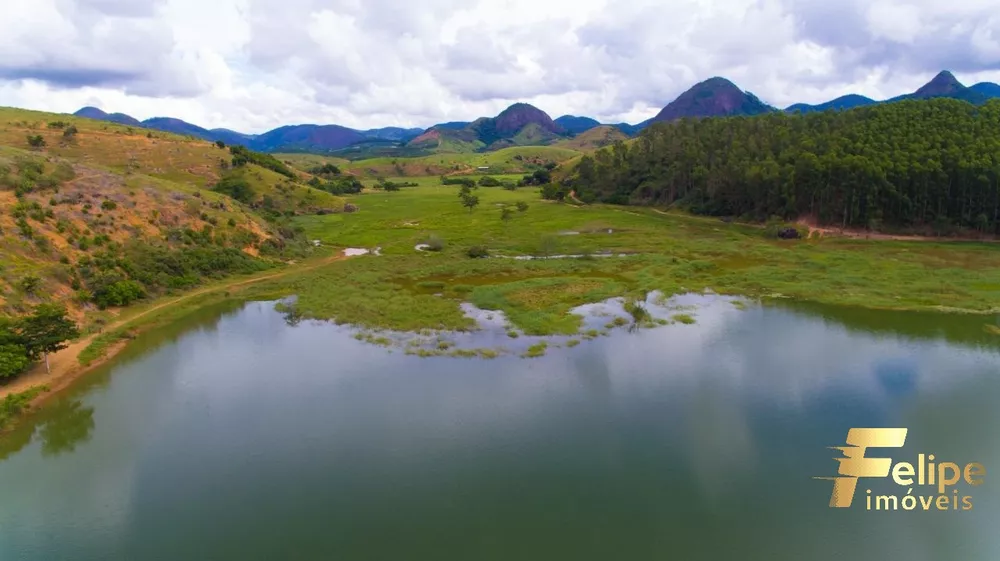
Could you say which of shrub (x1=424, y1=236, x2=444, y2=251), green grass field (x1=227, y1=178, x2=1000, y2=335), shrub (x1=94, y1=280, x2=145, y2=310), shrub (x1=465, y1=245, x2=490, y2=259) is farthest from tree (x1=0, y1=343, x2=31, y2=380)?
shrub (x1=424, y1=236, x2=444, y2=251)

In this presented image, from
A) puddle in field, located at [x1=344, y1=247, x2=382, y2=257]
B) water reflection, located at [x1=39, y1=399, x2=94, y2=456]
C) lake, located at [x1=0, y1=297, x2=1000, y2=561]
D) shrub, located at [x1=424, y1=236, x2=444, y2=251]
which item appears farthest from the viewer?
shrub, located at [x1=424, y1=236, x2=444, y2=251]

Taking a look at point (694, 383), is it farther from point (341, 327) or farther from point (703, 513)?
point (341, 327)

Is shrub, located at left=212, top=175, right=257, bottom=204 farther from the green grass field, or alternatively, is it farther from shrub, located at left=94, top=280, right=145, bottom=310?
shrub, located at left=94, top=280, right=145, bottom=310

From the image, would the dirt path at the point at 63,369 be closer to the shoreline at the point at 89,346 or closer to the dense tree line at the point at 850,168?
the shoreline at the point at 89,346

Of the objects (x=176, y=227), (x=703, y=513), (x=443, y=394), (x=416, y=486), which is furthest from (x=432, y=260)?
(x=703, y=513)

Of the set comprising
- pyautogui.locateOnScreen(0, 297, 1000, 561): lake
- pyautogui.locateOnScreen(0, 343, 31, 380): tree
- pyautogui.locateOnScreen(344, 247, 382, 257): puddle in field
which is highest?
pyautogui.locateOnScreen(0, 343, 31, 380): tree

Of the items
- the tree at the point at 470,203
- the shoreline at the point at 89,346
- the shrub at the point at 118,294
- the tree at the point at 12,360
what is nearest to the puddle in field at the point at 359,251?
the shoreline at the point at 89,346

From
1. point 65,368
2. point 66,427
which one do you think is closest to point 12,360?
point 65,368

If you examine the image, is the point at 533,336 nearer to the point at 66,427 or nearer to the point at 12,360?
the point at 66,427
